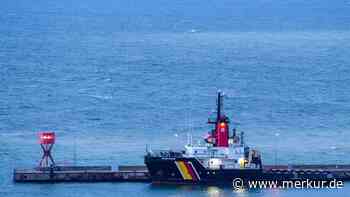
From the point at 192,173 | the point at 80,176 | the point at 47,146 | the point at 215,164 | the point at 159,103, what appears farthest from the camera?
the point at 159,103

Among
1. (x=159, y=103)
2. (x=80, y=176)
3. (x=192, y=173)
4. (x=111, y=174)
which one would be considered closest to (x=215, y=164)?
(x=192, y=173)

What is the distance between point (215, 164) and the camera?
103m

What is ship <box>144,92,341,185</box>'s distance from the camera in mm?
102688

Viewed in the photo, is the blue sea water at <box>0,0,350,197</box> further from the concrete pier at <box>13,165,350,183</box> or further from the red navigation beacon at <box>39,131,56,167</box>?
the red navigation beacon at <box>39,131,56,167</box>

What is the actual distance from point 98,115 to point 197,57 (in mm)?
52886

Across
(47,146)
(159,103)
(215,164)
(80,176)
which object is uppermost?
(159,103)

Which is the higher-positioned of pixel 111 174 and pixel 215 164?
pixel 215 164

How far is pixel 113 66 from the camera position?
16800 centimetres

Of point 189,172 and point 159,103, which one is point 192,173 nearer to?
point 189,172

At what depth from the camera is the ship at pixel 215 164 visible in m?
103

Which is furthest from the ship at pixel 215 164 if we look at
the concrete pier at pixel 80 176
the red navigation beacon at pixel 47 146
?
the red navigation beacon at pixel 47 146

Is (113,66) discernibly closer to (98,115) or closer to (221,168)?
(98,115)

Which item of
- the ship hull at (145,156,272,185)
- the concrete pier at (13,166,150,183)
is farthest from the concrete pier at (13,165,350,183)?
the ship hull at (145,156,272,185)

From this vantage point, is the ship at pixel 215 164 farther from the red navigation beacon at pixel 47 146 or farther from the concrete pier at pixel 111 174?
the red navigation beacon at pixel 47 146
